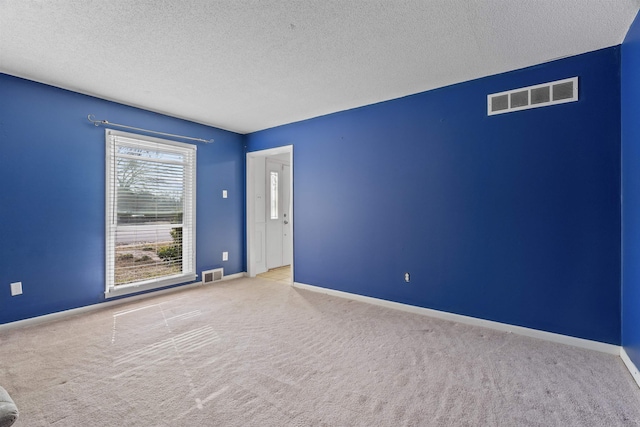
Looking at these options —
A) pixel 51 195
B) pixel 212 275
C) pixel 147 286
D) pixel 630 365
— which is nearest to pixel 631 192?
pixel 630 365

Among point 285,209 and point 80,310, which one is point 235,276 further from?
point 80,310

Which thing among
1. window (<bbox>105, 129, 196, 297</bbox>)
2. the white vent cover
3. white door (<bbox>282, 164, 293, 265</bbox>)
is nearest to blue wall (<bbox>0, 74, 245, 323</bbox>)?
window (<bbox>105, 129, 196, 297</bbox>)

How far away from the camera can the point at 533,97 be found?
110 inches

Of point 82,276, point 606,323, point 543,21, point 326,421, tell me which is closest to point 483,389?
point 326,421

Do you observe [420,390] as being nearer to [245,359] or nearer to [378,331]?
[378,331]

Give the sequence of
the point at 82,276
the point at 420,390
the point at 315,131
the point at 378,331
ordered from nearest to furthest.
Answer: the point at 420,390 < the point at 378,331 < the point at 82,276 < the point at 315,131

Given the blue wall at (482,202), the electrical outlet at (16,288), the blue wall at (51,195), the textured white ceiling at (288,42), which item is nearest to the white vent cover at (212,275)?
the blue wall at (51,195)

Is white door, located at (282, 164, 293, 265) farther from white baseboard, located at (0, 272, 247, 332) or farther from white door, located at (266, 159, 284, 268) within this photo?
white baseboard, located at (0, 272, 247, 332)

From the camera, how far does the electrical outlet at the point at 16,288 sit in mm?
3045

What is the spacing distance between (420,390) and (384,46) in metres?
2.58

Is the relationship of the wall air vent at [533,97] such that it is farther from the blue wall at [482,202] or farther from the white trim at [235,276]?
the white trim at [235,276]

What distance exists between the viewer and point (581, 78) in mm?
2592

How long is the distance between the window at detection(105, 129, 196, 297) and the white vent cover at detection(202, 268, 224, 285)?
225 mm

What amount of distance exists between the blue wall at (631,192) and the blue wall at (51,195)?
4942 mm
